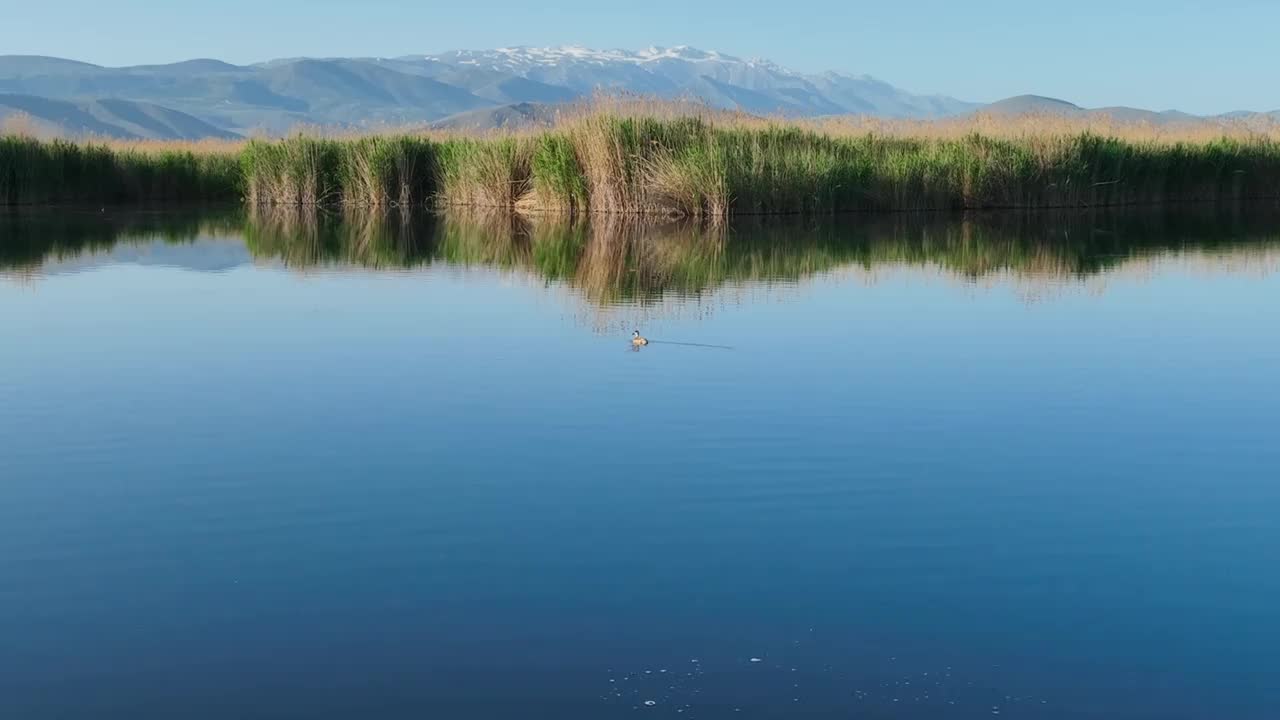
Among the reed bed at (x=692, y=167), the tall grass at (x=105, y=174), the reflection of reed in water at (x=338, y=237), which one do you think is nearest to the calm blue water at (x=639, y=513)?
the reflection of reed in water at (x=338, y=237)

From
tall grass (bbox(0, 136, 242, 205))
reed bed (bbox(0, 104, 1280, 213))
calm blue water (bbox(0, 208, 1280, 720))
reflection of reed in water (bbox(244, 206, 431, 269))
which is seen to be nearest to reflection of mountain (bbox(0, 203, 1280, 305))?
reflection of reed in water (bbox(244, 206, 431, 269))

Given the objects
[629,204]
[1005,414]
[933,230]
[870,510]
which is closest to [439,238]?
[629,204]

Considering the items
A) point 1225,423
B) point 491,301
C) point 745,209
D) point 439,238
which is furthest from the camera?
point 745,209

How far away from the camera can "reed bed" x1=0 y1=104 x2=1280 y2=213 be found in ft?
63.6

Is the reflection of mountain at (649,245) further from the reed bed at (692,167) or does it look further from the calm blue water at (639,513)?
the calm blue water at (639,513)

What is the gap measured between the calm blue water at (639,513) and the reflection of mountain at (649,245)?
265 centimetres

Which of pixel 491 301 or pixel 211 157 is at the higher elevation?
pixel 211 157

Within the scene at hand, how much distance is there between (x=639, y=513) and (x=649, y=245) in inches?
407

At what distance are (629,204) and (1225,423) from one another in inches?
554

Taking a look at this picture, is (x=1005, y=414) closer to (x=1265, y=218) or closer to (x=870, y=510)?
(x=870, y=510)

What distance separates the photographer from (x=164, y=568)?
4.27m

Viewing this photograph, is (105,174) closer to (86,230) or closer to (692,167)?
(86,230)

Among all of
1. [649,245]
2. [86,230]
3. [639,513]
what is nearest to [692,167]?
[649,245]

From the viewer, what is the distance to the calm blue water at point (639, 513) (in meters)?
3.47
